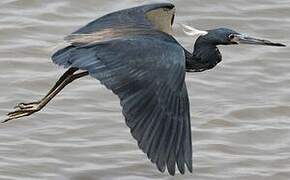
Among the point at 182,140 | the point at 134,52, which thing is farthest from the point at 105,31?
the point at 182,140

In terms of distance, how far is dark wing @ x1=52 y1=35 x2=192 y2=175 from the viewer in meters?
5.85

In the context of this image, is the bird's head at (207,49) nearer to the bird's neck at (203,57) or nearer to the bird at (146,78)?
the bird's neck at (203,57)

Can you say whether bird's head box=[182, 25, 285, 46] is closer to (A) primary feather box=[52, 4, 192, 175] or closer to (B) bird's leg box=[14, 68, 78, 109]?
(A) primary feather box=[52, 4, 192, 175]

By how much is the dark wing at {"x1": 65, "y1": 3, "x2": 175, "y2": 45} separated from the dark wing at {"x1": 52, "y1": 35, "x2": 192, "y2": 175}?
296mm

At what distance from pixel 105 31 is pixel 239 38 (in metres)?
0.80

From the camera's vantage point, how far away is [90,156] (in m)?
7.29

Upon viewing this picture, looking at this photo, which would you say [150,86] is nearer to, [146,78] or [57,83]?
[146,78]

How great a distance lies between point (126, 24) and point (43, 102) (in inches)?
28.7

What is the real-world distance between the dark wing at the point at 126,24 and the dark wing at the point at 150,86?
11.7 inches

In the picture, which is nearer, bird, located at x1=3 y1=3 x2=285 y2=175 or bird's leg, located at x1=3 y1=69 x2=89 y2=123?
bird, located at x1=3 y1=3 x2=285 y2=175

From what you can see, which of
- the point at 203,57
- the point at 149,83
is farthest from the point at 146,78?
the point at 203,57

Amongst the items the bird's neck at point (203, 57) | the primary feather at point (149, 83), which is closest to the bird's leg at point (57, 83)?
the primary feather at point (149, 83)

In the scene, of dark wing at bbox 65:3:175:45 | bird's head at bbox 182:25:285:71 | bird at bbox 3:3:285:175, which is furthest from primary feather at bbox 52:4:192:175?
bird's head at bbox 182:25:285:71

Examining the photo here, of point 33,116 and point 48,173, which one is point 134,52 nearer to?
point 48,173
